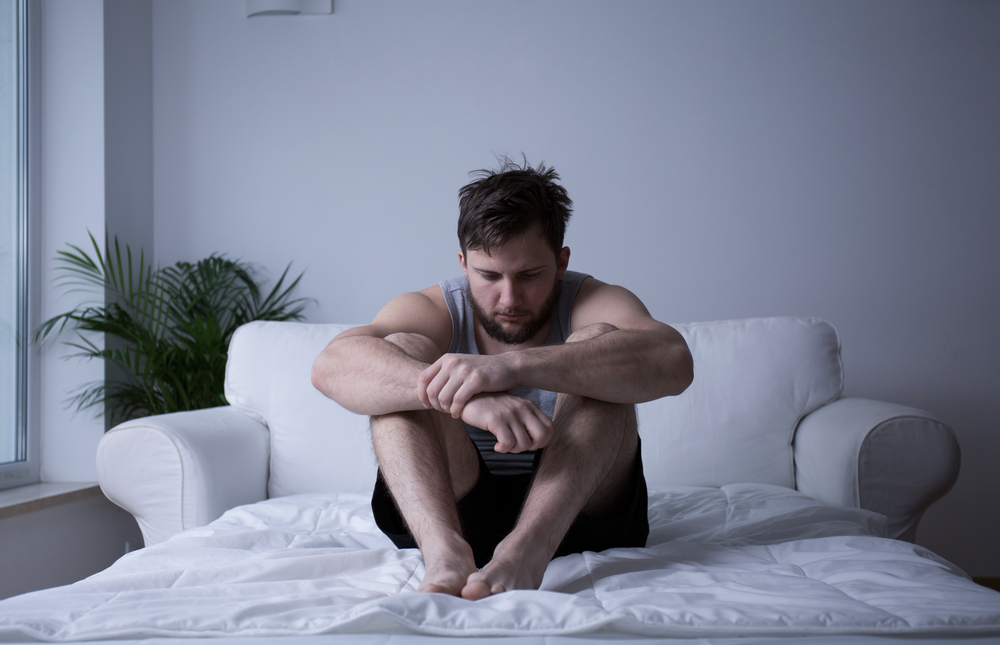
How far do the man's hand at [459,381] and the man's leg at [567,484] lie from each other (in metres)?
0.13

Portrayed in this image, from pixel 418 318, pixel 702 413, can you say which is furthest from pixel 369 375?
pixel 702 413

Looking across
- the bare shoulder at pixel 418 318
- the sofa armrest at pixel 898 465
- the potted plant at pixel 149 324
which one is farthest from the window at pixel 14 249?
the sofa armrest at pixel 898 465

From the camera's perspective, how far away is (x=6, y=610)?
750mm

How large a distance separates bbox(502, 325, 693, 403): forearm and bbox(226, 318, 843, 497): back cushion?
31.1 inches

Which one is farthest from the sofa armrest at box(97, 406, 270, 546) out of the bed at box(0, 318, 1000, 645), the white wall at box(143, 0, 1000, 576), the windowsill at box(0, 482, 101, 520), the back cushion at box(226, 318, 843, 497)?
the white wall at box(143, 0, 1000, 576)

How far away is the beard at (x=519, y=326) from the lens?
4.79 ft

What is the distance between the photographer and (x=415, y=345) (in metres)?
1.22

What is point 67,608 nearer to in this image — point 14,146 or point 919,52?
point 14,146

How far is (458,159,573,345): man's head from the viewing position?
1.37m

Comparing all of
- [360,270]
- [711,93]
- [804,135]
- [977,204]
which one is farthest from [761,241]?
A: [360,270]

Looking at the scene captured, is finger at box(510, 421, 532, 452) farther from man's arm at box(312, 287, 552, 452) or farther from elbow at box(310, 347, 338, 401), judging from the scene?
elbow at box(310, 347, 338, 401)

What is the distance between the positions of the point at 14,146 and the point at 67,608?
2.01m

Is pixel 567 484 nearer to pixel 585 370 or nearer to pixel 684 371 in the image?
pixel 585 370

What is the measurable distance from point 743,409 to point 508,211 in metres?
0.97
